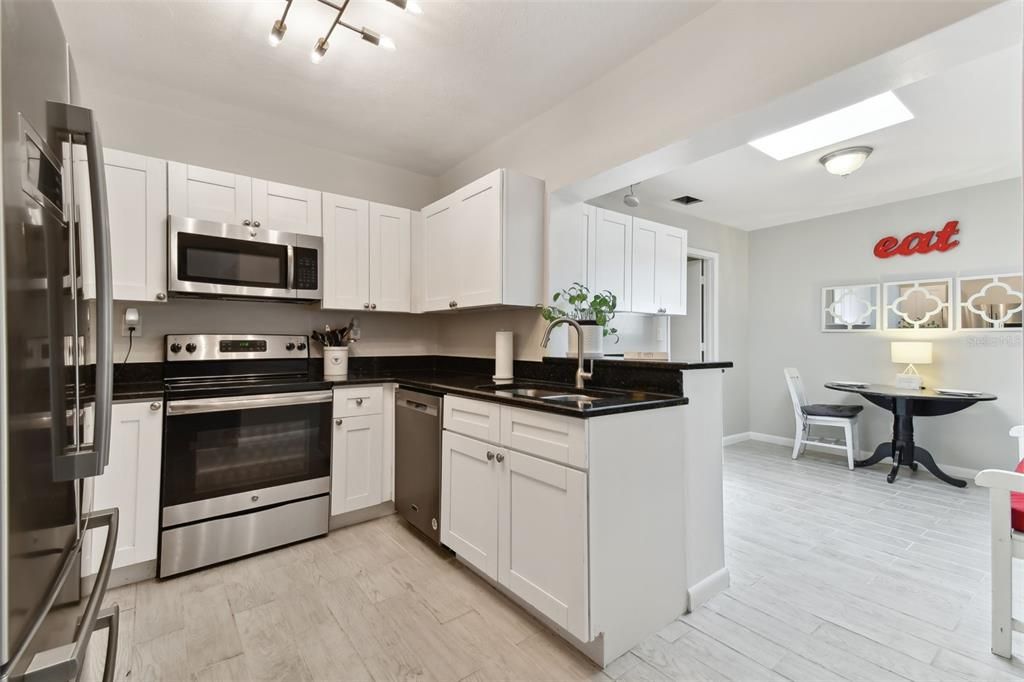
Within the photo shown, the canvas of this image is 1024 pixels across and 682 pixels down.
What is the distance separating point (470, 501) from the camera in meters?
2.21

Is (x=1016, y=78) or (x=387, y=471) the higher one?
(x=1016, y=78)

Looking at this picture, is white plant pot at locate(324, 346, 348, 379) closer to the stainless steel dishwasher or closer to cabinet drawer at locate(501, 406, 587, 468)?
the stainless steel dishwasher

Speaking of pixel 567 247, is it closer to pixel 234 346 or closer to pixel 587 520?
pixel 587 520

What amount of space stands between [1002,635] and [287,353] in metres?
3.72

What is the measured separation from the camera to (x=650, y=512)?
5.98ft

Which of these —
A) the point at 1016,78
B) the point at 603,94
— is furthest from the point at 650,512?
the point at 1016,78

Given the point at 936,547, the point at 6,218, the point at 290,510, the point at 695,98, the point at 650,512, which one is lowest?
the point at 936,547

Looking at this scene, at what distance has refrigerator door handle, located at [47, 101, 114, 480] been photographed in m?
0.74

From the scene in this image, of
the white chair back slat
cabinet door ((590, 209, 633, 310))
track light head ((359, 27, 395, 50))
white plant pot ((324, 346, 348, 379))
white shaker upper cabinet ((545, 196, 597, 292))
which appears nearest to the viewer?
track light head ((359, 27, 395, 50))

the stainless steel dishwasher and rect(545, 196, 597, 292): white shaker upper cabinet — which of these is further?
rect(545, 196, 597, 292): white shaker upper cabinet

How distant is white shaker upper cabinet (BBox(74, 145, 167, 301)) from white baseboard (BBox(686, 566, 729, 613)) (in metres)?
3.00

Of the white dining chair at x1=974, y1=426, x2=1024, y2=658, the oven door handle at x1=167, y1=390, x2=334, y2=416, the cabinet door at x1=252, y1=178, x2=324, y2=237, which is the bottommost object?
the white dining chair at x1=974, y1=426, x2=1024, y2=658

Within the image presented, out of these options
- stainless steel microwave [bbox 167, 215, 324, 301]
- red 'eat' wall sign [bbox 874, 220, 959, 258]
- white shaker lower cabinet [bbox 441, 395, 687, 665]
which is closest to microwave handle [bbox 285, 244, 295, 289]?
stainless steel microwave [bbox 167, 215, 324, 301]

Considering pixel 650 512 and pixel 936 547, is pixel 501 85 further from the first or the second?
pixel 936 547
